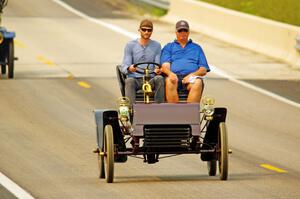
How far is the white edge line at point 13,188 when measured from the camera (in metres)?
14.4

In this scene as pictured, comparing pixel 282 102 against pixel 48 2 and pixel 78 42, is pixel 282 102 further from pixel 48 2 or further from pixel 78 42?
pixel 48 2

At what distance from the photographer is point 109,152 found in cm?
1516

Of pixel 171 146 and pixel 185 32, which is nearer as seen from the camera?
pixel 171 146

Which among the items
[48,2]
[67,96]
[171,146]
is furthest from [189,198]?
[48,2]

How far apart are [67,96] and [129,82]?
9788mm

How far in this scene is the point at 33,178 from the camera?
15.9 meters

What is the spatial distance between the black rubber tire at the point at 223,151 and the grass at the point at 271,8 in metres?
26.4

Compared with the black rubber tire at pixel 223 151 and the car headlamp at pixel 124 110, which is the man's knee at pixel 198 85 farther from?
the car headlamp at pixel 124 110

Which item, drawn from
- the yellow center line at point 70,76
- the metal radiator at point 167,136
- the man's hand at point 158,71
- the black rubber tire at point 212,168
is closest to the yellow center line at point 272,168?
the black rubber tire at point 212,168

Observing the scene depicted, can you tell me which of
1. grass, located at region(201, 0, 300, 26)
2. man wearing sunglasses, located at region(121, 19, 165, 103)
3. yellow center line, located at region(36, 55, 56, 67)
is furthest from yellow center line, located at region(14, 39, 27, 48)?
man wearing sunglasses, located at region(121, 19, 165, 103)

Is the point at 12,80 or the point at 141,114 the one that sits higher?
the point at 141,114

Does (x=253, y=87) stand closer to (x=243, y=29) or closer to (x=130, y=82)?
(x=243, y=29)

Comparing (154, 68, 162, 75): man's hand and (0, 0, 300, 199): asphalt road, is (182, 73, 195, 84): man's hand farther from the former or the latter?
(0, 0, 300, 199): asphalt road

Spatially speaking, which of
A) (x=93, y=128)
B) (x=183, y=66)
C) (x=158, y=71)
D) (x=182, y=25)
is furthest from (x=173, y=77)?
(x=93, y=128)
